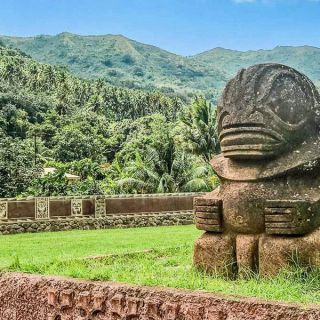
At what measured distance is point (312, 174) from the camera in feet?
21.4

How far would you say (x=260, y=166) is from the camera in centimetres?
660

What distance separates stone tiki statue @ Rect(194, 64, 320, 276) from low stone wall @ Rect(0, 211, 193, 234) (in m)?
17.6

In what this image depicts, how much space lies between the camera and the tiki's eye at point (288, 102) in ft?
21.5

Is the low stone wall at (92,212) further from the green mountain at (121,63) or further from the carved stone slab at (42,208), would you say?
the green mountain at (121,63)

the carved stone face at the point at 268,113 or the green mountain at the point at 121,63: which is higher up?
the green mountain at the point at 121,63

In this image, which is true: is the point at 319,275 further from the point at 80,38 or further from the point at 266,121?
the point at 80,38

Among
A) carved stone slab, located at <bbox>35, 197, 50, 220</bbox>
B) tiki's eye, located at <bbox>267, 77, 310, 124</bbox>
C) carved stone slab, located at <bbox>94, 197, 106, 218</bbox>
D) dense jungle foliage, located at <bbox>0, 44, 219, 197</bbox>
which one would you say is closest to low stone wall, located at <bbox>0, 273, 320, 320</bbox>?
tiki's eye, located at <bbox>267, 77, 310, 124</bbox>

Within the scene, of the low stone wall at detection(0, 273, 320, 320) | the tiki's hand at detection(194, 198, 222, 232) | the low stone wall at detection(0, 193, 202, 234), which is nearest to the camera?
the low stone wall at detection(0, 273, 320, 320)

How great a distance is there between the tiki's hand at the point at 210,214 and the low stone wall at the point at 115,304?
53.7 inches

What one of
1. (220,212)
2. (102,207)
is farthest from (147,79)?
(220,212)

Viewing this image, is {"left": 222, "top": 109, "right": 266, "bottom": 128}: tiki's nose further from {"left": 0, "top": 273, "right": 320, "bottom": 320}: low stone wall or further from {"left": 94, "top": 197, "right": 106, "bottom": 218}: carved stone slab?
{"left": 94, "top": 197, "right": 106, "bottom": 218}: carved stone slab

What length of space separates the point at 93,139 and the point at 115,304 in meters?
39.4

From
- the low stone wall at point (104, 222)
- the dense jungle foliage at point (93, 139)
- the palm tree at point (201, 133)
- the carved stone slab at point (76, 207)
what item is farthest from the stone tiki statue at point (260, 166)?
the palm tree at point (201, 133)

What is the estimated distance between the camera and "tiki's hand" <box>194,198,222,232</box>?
667 centimetres
